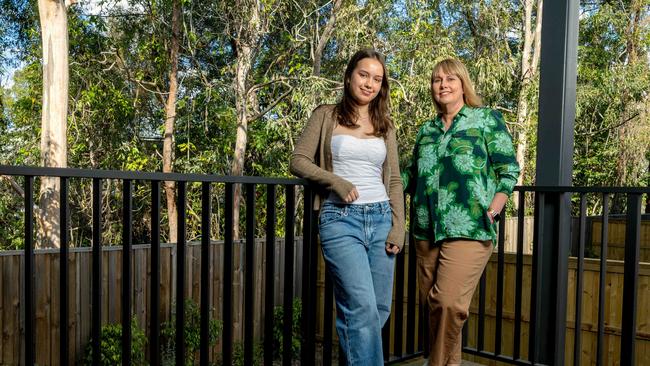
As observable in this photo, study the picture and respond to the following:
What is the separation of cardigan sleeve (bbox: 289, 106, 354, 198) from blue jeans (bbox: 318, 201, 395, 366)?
0.09 meters

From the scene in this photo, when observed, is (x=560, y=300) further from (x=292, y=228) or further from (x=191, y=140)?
(x=191, y=140)

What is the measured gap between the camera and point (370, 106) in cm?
207

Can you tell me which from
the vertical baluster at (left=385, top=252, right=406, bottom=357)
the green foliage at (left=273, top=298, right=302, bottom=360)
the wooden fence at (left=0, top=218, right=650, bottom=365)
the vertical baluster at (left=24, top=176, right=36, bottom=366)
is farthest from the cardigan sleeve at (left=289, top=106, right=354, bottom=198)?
the green foliage at (left=273, top=298, right=302, bottom=360)

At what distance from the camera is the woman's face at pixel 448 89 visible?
2236 mm

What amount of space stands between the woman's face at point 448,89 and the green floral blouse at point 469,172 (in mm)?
45

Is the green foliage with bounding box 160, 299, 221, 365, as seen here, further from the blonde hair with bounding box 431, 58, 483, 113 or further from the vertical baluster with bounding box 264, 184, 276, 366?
the blonde hair with bounding box 431, 58, 483, 113

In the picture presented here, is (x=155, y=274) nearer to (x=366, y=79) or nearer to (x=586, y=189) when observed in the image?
(x=366, y=79)

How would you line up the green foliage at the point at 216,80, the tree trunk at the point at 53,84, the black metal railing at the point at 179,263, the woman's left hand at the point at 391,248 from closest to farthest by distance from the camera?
the black metal railing at the point at 179,263 < the woman's left hand at the point at 391,248 < the tree trunk at the point at 53,84 < the green foliage at the point at 216,80

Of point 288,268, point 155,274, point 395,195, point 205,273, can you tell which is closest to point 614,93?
point 395,195

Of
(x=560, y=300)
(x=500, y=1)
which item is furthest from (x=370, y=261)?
(x=500, y=1)

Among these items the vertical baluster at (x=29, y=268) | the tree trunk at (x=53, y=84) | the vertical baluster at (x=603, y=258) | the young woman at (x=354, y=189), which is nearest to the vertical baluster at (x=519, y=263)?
the vertical baluster at (x=603, y=258)

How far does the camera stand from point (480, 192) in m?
2.18

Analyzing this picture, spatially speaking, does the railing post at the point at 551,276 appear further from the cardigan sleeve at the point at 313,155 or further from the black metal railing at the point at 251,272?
the cardigan sleeve at the point at 313,155

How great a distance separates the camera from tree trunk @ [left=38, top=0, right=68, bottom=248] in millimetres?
8172
